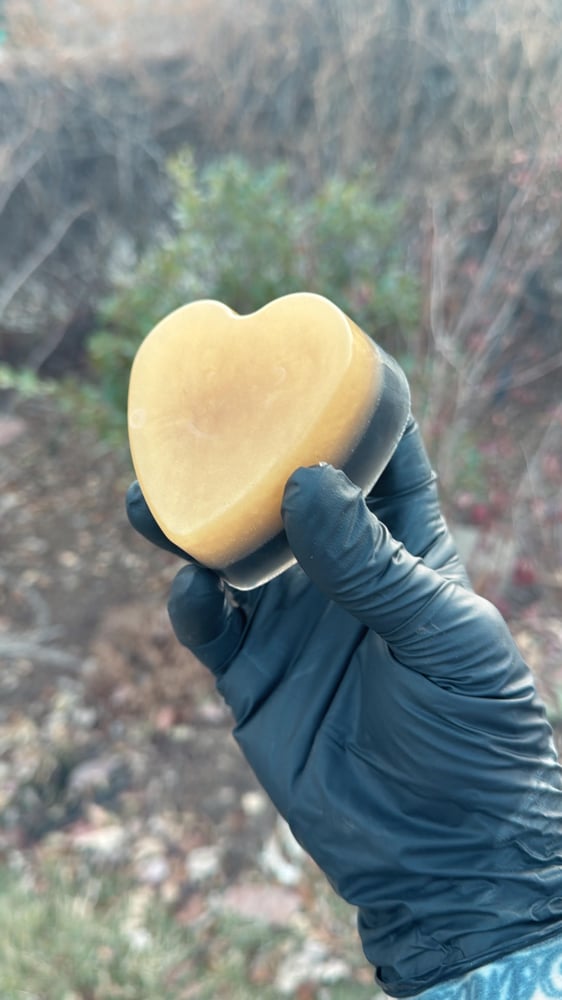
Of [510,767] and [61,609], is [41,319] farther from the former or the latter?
[510,767]

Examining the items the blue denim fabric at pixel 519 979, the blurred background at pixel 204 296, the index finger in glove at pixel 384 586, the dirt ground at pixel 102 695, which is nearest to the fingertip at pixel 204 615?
the index finger in glove at pixel 384 586

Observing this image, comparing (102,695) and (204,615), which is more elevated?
(204,615)

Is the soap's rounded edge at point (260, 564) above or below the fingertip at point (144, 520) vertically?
above

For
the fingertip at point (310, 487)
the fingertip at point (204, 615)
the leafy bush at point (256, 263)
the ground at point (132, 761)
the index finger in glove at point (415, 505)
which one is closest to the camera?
the fingertip at point (310, 487)

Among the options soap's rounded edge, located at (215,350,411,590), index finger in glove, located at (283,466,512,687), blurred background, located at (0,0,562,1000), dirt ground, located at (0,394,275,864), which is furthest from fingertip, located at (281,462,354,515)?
dirt ground, located at (0,394,275,864)

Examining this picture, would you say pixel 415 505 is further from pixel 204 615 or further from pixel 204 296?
pixel 204 296

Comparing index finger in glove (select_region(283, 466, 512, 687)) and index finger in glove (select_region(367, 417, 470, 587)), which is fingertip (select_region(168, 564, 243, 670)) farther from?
index finger in glove (select_region(367, 417, 470, 587))

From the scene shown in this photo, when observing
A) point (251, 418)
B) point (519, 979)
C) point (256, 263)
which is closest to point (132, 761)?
point (519, 979)

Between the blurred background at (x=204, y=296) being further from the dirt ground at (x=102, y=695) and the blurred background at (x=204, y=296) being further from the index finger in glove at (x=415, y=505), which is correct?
the index finger in glove at (x=415, y=505)
